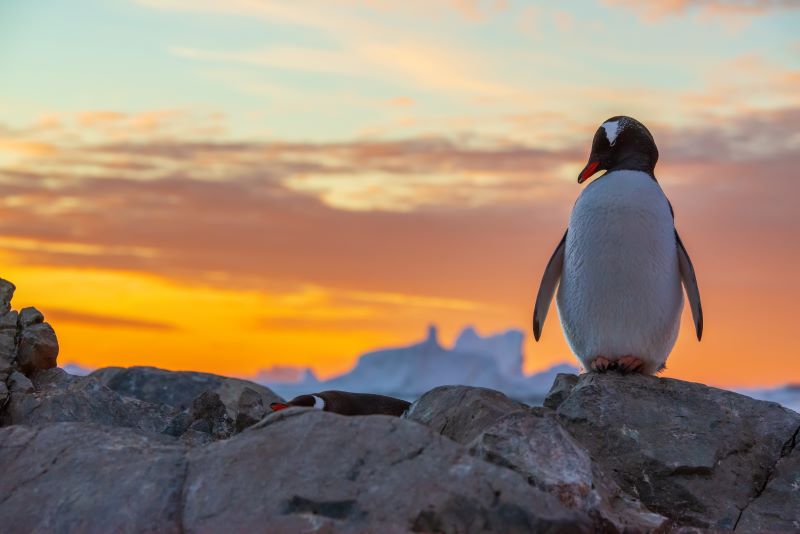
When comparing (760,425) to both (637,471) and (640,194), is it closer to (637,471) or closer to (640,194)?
(637,471)

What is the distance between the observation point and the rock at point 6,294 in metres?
8.90

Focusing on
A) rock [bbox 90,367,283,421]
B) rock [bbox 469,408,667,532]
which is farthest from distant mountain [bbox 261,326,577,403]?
rock [bbox 469,408,667,532]

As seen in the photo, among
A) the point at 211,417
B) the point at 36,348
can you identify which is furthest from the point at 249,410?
the point at 36,348

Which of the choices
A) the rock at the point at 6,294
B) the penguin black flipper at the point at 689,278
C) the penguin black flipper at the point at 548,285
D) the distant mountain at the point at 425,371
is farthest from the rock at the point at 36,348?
the distant mountain at the point at 425,371

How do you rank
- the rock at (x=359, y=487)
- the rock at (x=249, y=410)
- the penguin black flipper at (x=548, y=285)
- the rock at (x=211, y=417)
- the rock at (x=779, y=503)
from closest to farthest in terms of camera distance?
1. the rock at (x=359, y=487)
2. the rock at (x=779, y=503)
3. the rock at (x=249, y=410)
4. the rock at (x=211, y=417)
5. the penguin black flipper at (x=548, y=285)

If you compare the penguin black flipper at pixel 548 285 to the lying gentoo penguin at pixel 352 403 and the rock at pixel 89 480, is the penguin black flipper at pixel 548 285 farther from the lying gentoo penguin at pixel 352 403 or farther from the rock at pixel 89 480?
the rock at pixel 89 480

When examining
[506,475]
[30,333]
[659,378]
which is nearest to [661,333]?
[659,378]

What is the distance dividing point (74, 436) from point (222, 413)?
79.3 inches

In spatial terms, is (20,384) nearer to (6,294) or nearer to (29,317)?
(29,317)

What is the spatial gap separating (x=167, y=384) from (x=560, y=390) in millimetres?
4702

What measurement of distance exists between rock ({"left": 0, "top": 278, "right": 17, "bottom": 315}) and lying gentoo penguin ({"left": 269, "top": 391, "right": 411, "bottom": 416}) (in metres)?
2.45

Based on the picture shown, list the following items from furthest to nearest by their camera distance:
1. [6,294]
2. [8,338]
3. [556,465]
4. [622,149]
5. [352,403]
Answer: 1. [352,403]
2. [6,294]
3. [8,338]
4. [622,149]
5. [556,465]

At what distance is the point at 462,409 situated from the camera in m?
7.19

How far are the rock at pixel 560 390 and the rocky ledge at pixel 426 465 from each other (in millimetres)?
11
